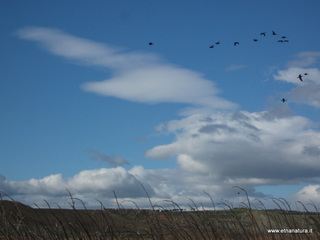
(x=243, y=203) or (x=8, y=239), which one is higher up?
(x=243, y=203)

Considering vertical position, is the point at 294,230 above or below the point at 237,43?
below

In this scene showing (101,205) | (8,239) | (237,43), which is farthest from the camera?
(237,43)

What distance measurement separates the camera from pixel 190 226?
318 inches

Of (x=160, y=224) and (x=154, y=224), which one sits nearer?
(x=154, y=224)

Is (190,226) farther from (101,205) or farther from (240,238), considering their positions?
(101,205)

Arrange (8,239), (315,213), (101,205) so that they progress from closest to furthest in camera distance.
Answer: (101,205) → (8,239) → (315,213)

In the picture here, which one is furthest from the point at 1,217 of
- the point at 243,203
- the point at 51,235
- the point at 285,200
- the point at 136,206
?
the point at 285,200

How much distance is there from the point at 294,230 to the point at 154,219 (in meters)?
2.69

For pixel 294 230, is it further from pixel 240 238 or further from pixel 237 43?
pixel 237 43

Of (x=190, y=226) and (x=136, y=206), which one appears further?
(x=190, y=226)

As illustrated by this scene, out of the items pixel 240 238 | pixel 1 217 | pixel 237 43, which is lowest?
pixel 240 238

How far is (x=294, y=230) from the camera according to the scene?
822 cm

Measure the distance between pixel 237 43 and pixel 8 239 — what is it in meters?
18.4

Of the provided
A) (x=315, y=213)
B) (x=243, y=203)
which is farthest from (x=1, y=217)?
(x=315, y=213)
